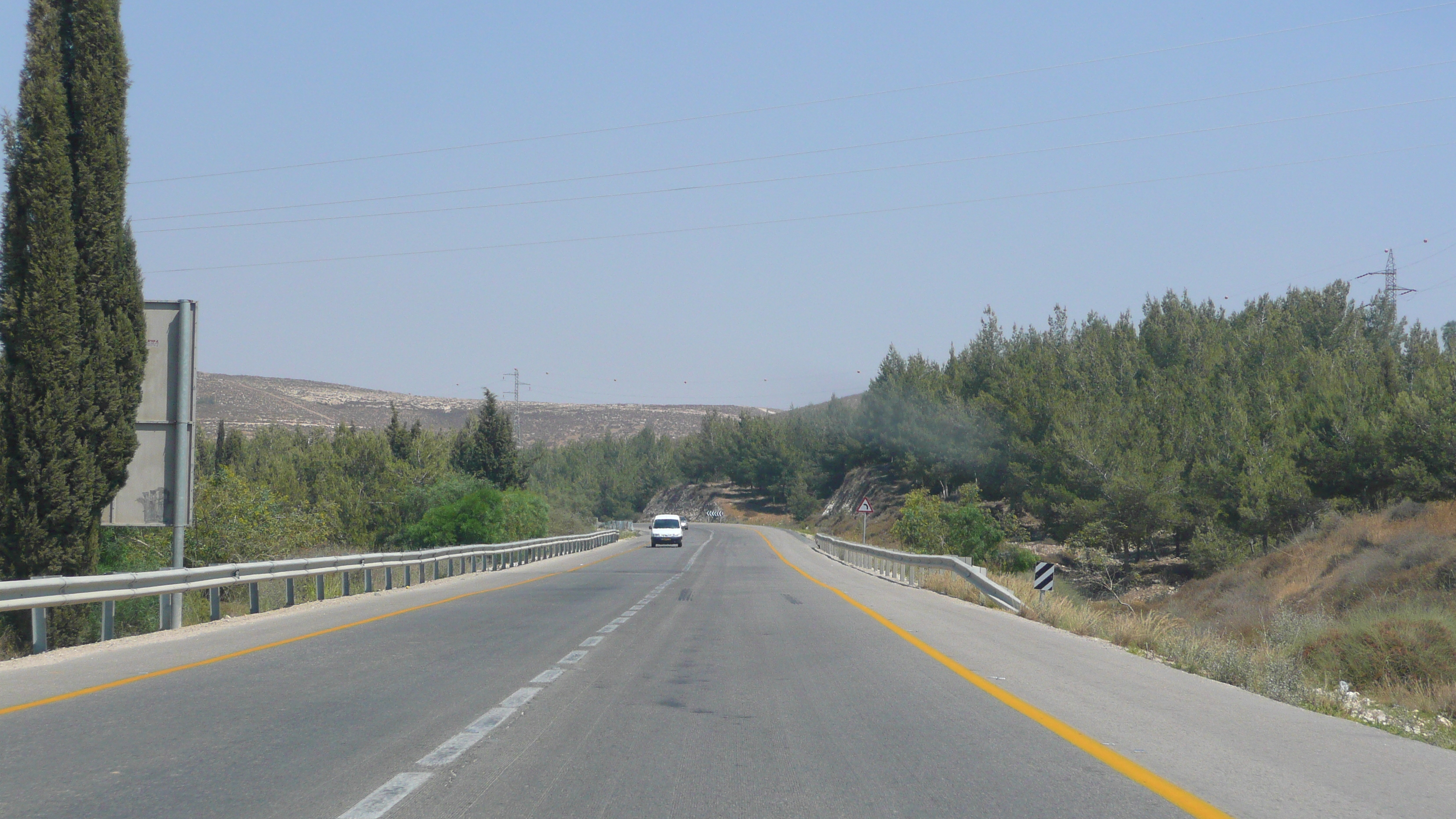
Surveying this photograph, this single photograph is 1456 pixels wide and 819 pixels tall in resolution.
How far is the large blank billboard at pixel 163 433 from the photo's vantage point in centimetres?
1678

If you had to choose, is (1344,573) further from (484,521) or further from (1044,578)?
(484,521)

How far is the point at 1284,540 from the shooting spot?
49031mm

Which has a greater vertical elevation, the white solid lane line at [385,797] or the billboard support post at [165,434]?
the billboard support post at [165,434]

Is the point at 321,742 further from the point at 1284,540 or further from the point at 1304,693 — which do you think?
the point at 1284,540

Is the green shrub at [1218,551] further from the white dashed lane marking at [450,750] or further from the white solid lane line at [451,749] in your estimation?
the white solid lane line at [451,749]

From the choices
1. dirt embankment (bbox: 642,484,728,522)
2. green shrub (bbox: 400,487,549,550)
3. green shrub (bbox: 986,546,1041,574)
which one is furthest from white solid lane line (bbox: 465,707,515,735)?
dirt embankment (bbox: 642,484,728,522)

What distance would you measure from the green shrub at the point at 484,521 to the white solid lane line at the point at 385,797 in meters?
52.3

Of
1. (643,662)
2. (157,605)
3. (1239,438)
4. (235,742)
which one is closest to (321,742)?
(235,742)

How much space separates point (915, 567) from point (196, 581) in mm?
21005

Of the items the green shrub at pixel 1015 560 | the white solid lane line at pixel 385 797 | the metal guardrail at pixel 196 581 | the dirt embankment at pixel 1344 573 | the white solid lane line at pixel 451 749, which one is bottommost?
the green shrub at pixel 1015 560

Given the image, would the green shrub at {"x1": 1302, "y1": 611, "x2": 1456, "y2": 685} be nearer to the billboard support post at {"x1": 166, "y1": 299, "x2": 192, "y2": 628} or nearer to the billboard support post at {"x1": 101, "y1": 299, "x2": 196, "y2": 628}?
the billboard support post at {"x1": 166, "y1": 299, "x2": 192, "y2": 628}

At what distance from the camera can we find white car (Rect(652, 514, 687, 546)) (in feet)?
229

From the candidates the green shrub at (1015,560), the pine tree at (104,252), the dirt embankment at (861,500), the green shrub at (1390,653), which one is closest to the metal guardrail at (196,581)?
the pine tree at (104,252)

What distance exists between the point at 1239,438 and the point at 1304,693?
153ft
